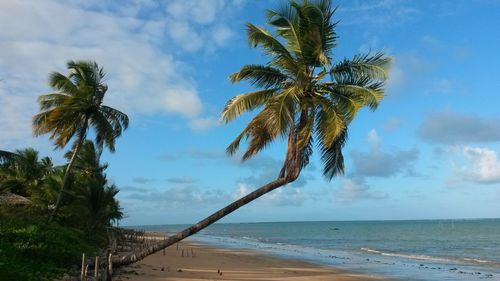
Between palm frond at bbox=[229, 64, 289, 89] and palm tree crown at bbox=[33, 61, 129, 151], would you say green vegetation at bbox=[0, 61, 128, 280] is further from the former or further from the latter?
palm frond at bbox=[229, 64, 289, 89]

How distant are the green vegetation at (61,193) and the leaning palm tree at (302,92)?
2.70 m

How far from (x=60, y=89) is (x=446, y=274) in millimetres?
20780

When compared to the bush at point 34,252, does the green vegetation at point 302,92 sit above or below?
above

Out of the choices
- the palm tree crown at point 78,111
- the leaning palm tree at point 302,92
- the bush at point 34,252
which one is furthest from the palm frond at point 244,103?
the palm tree crown at point 78,111

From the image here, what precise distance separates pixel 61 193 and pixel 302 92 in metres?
15.0

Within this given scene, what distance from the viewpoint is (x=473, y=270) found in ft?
85.5

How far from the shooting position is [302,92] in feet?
43.6

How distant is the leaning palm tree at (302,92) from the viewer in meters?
13.2

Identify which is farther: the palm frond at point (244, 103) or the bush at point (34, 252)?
the palm frond at point (244, 103)

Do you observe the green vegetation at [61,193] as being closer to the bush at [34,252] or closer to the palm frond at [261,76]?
the bush at [34,252]

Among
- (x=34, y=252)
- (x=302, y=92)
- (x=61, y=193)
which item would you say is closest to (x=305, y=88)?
(x=302, y=92)

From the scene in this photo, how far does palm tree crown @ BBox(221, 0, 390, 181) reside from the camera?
13.2 meters

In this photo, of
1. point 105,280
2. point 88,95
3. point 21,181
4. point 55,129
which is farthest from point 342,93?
point 21,181

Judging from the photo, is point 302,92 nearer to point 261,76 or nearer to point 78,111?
point 261,76
